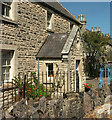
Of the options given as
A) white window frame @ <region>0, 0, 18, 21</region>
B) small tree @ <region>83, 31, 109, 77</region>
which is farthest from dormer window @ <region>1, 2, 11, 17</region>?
small tree @ <region>83, 31, 109, 77</region>

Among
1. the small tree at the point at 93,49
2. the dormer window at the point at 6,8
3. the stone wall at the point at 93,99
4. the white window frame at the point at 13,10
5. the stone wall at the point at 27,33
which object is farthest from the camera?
the small tree at the point at 93,49

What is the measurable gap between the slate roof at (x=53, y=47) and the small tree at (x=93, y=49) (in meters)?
8.91

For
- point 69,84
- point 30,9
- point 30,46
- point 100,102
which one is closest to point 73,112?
point 100,102

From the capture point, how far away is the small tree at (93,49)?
20.0 m

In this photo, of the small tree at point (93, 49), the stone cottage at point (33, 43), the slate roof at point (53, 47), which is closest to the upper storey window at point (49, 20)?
the stone cottage at point (33, 43)

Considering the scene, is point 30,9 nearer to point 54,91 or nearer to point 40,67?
point 40,67

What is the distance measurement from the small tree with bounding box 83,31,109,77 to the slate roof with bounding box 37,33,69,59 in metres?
8.91

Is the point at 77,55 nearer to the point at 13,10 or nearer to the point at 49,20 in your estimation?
the point at 49,20

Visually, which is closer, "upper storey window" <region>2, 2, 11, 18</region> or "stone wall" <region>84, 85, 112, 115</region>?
"stone wall" <region>84, 85, 112, 115</region>

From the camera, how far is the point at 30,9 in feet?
34.3

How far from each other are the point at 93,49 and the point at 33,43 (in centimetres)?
1147

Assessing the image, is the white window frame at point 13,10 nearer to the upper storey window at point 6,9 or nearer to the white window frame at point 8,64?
the upper storey window at point 6,9

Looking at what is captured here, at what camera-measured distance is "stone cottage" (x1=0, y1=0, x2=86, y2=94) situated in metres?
8.72

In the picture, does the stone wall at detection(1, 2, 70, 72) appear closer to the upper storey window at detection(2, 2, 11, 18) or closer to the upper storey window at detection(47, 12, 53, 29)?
the upper storey window at detection(2, 2, 11, 18)
